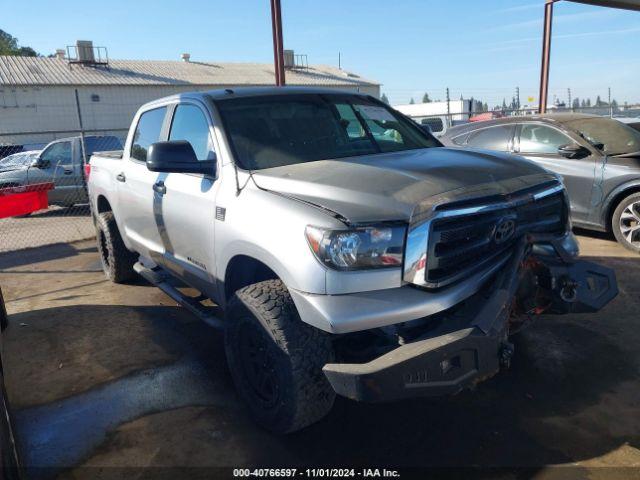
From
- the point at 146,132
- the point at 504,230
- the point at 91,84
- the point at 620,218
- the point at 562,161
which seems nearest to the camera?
the point at 504,230

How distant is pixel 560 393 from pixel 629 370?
66 centimetres

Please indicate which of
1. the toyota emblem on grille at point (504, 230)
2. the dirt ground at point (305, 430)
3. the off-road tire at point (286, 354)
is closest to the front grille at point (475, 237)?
the toyota emblem on grille at point (504, 230)

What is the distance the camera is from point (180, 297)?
4.27m

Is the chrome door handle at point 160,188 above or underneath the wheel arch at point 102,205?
above

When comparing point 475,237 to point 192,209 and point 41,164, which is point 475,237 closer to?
point 192,209

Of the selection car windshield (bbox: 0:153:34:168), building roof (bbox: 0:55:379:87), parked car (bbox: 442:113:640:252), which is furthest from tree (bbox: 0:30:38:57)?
parked car (bbox: 442:113:640:252)

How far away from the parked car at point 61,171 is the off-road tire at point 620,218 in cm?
965

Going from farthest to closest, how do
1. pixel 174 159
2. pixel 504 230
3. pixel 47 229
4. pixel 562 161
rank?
pixel 47 229 → pixel 562 161 → pixel 174 159 → pixel 504 230

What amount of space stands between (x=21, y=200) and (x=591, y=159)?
7.40m

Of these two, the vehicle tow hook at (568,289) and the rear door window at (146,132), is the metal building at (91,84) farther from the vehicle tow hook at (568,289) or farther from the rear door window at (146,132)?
the vehicle tow hook at (568,289)

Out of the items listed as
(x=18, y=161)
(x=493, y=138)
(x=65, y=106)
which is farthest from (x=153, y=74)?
(x=493, y=138)

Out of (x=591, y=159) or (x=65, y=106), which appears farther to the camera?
(x=65, y=106)

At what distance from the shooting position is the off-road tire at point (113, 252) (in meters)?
5.77

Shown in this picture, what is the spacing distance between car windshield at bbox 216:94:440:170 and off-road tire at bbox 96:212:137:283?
8.78 feet
